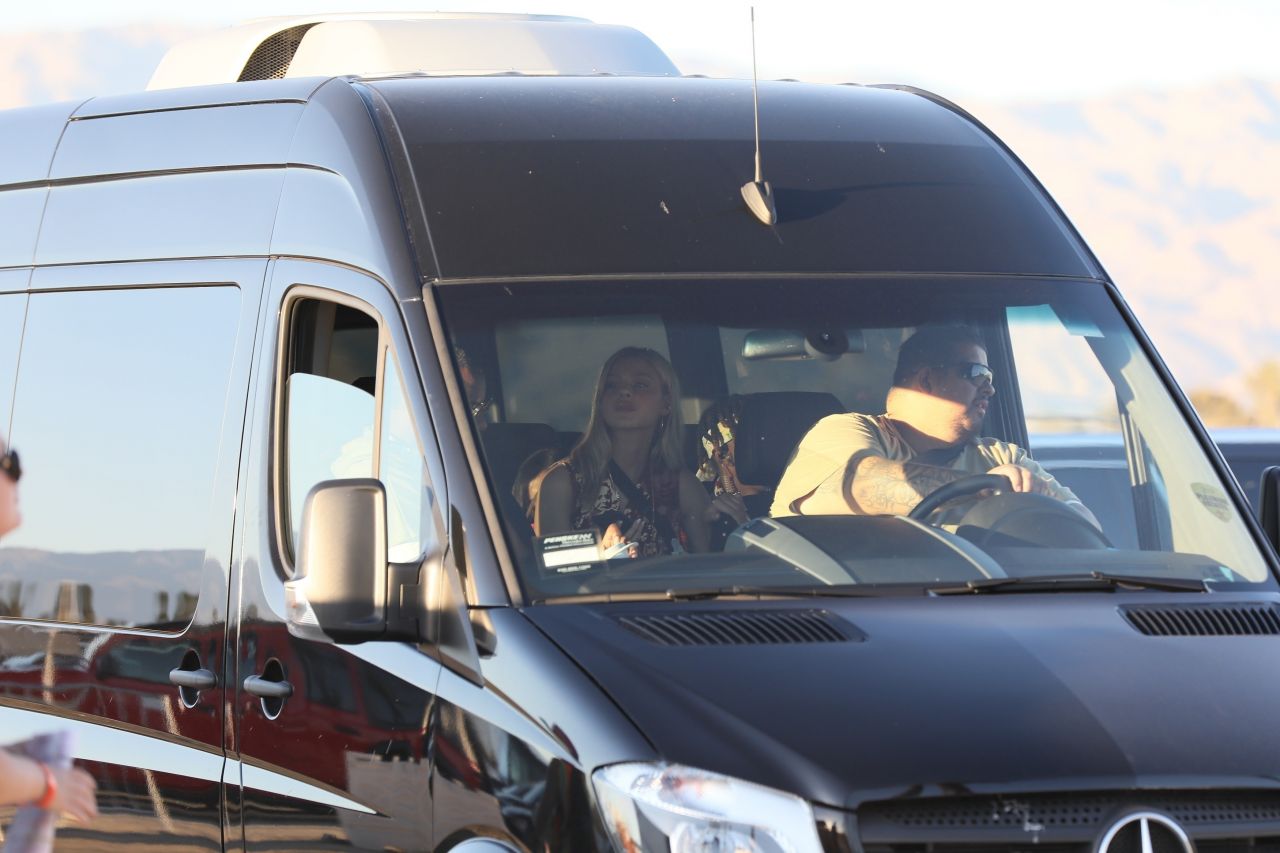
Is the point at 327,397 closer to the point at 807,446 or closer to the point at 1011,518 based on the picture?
the point at 807,446

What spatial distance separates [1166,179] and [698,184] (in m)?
106

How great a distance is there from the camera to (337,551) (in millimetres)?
4566

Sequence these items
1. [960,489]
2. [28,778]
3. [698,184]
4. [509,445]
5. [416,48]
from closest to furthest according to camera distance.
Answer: [28,778]
[509,445]
[960,489]
[698,184]
[416,48]

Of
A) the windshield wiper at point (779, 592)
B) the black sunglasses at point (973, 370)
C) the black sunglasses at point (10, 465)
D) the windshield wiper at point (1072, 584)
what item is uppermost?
the black sunglasses at point (973, 370)

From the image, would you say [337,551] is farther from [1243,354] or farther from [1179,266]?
[1179,266]

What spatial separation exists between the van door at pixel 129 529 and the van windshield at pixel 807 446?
0.89 m

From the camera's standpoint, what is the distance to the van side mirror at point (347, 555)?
4.56m

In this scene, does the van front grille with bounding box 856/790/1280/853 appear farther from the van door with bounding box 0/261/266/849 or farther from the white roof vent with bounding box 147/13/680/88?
the white roof vent with bounding box 147/13/680/88

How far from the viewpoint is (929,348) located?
5.59 metres

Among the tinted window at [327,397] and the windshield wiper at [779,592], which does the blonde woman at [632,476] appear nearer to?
the windshield wiper at [779,592]

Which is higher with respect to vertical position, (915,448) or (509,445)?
(915,448)

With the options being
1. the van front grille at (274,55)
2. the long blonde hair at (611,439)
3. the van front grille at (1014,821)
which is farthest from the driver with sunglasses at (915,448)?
the van front grille at (274,55)

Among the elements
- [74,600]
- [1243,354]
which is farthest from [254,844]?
[1243,354]

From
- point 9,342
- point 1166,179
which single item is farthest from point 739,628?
point 1166,179
